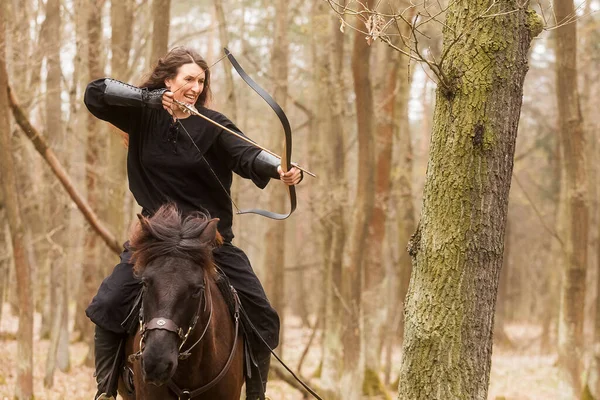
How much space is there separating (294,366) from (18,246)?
1181cm

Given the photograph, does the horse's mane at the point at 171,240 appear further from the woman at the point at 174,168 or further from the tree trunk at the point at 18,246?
the tree trunk at the point at 18,246

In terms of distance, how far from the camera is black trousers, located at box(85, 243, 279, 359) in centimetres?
530

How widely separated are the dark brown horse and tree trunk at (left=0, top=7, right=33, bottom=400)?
495 centimetres

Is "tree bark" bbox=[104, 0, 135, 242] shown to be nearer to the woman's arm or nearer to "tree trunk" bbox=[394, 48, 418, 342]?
"tree trunk" bbox=[394, 48, 418, 342]

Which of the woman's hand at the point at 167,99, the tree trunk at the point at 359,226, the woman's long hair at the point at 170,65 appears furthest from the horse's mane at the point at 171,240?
the tree trunk at the point at 359,226

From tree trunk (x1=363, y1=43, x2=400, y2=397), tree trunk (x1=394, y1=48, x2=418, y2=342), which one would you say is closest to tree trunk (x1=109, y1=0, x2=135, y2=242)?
tree trunk (x1=363, y1=43, x2=400, y2=397)

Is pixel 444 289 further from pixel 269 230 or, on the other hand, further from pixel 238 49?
pixel 238 49

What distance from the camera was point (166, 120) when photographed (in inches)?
220

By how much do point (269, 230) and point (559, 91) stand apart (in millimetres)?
7989

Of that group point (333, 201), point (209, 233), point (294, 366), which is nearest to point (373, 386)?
point (333, 201)

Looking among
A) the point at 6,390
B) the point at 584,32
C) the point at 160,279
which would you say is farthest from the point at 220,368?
the point at 584,32

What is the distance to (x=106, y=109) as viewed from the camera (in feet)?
18.3

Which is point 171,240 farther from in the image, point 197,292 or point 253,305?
point 253,305

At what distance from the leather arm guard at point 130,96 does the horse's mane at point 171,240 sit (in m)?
0.83
